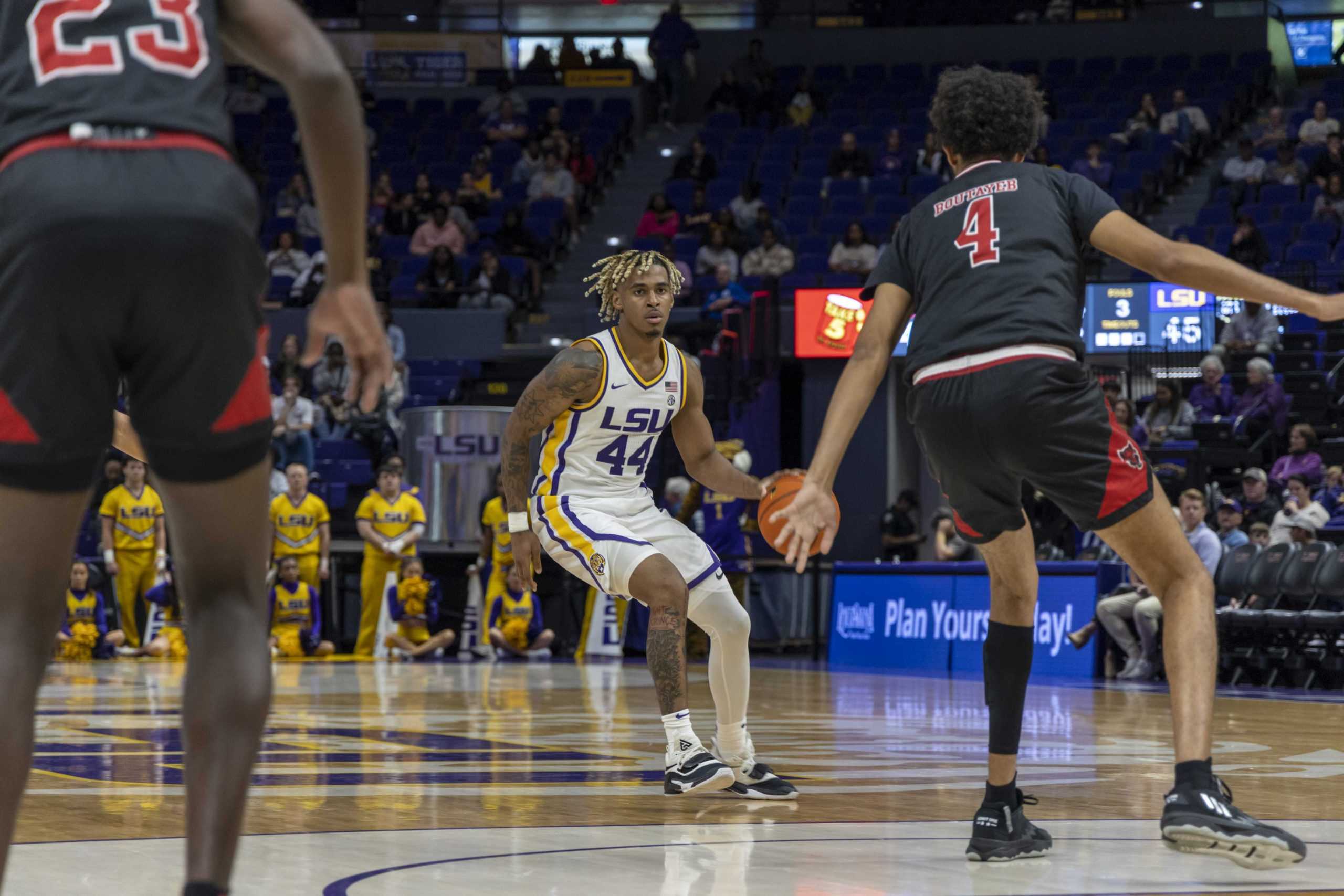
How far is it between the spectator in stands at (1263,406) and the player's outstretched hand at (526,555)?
38.8 feet

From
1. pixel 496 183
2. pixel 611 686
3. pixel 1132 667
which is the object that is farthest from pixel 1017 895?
pixel 496 183

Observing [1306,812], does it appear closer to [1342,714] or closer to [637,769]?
[637,769]

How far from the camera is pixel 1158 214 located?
22.3 m

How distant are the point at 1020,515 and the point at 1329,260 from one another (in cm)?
1620

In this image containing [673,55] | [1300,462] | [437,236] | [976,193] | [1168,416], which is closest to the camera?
[976,193]

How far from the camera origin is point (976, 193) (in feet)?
14.2

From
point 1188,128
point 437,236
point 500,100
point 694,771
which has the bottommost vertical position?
point 694,771

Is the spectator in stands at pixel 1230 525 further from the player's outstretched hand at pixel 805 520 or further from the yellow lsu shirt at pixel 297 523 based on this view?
the player's outstretched hand at pixel 805 520

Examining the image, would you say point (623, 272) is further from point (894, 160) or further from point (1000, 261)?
point (894, 160)

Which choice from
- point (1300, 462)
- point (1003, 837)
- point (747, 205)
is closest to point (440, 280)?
point (747, 205)

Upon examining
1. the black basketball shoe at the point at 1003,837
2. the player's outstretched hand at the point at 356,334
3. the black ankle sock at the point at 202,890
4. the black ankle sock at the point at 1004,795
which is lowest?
the black basketball shoe at the point at 1003,837

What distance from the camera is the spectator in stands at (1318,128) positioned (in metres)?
21.5

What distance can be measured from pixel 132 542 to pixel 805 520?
14509mm

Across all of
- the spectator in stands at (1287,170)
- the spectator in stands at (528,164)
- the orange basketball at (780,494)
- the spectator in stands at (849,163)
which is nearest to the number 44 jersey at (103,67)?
the orange basketball at (780,494)
